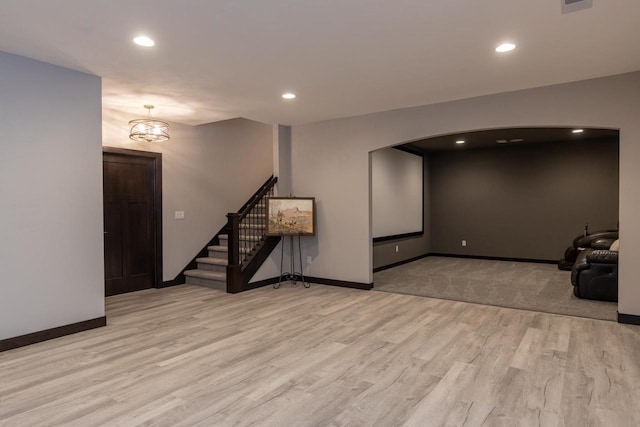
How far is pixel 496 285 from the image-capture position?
6.45 meters

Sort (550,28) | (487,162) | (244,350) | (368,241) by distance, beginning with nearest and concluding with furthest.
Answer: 1. (550,28)
2. (244,350)
3. (368,241)
4. (487,162)

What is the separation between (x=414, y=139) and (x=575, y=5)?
117 inches

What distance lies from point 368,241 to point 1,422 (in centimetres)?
466

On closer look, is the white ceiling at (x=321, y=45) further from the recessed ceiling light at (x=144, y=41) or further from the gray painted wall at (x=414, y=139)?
the gray painted wall at (x=414, y=139)

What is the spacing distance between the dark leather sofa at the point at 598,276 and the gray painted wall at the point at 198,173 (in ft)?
18.4

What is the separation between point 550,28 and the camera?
10.5 feet

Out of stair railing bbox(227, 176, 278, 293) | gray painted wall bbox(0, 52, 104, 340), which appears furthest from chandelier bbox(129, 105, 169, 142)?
stair railing bbox(227, 176, 278, 293)

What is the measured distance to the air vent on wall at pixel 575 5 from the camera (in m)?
2.77

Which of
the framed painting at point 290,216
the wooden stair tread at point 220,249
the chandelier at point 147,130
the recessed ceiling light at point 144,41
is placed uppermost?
the recessed ceiling light at point 144,41

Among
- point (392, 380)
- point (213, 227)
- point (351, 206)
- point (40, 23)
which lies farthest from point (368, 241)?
point (40, 23)

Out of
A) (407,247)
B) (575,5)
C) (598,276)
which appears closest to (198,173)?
(407,247)

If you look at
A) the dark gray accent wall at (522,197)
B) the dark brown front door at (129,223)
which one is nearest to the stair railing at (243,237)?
the dark brown front door at (129,223)

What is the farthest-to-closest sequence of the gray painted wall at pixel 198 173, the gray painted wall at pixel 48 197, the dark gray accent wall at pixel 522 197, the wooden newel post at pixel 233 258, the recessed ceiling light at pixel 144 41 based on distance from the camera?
the dark gray accent wall at pixel 522 197 → the gray painted wall at pixel 198 173 → the wooden newel post at pixel 233 258 → the gray painted wall at pixel 48 197 → the recessed ceiling light at pixel 144 41

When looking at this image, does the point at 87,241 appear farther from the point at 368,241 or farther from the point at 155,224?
the point at 368,241
